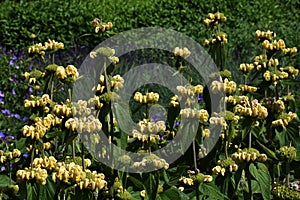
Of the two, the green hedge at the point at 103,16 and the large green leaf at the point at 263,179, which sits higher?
the green hedge at the point at 103,16

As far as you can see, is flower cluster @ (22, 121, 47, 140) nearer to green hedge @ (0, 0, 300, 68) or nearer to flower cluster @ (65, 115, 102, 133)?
flower cluster @ (65, 115, 102, 133)

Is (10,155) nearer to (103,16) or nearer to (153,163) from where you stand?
(153,163)

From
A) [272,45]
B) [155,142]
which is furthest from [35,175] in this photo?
[272,45]

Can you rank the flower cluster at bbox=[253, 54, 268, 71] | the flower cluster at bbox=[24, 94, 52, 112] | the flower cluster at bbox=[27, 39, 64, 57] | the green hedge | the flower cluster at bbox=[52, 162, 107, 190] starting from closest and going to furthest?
the flower cluster at bbox=[52, 162, 107, 190], the flower cluster at bbox=[24, 94, 52, 112], the flower cluster at bbox=[27, 39, 64, 57], the flower cluster at bbox=[253, 54, 268, 71], the green hedge

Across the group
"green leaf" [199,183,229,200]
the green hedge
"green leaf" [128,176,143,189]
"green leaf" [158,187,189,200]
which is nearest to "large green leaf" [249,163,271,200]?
"green leaf" [199,183,229,200]

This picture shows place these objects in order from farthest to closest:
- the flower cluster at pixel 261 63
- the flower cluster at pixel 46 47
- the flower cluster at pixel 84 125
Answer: the flower cluster at pixel 261 63, the flower cluster at pixel 46 47, the flower cluster at pixel 84 125

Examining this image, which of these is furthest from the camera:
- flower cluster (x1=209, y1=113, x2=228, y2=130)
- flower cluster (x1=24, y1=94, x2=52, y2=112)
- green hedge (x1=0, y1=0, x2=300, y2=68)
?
green hedge (x1=0, y1=0, x2=300, y2=68)

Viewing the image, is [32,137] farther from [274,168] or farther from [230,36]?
[230,36]

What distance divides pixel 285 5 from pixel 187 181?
7276 mm

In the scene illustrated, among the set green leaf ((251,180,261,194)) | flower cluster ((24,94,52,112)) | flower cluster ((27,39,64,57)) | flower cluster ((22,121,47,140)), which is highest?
flower cluster ((27,39,64,57))

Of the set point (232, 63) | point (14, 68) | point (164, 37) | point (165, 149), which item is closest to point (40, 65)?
point (14, 68)

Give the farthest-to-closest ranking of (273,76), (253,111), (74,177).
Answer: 1. (273,76)
2. (253,111)
3. (74,177)

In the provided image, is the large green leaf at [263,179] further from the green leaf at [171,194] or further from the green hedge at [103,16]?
the green hedge at [103,16]

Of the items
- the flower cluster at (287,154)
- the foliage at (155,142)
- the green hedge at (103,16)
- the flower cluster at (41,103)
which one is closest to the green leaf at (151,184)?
the foliage at (155,142)
